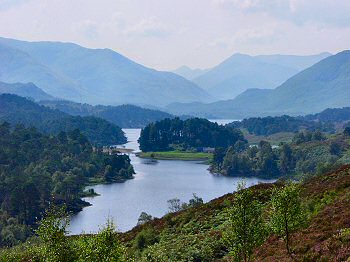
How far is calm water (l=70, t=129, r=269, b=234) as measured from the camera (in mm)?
118350

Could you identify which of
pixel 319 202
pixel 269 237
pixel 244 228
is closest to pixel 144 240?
pixel 269 237

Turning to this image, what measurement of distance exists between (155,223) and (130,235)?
339cm

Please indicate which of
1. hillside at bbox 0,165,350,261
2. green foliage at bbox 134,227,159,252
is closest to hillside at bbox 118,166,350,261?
hillside at bbox 0,165,350,261

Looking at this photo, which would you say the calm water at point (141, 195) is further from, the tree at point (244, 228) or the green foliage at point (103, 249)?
the green foliage at point (103, 249)

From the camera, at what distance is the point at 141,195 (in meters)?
152

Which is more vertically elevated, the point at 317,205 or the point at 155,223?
the point at 317,205

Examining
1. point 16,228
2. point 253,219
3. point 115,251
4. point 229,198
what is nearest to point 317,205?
point 253,219

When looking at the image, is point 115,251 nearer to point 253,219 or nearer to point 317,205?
point 253,219

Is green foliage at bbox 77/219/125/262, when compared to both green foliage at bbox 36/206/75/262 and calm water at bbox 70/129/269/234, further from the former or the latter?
calm water at bbox 70/129/269/234

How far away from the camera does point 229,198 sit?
52.3 meters

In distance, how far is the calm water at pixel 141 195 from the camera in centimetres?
11835

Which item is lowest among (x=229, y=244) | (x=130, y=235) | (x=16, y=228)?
(x=16, y=228)

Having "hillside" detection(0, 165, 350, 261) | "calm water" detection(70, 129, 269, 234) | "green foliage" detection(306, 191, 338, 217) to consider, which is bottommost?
"calm water" detection(70, 129, 269, 234)

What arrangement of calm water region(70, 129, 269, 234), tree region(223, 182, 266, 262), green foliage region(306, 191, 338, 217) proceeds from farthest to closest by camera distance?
calm water region(70, 129, 269, 234) < green foliage region(306, 191, 338, 217) < tree region(223, 182, 266, 262)
